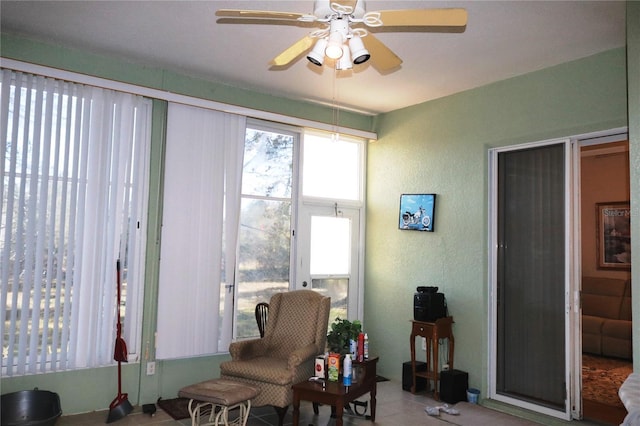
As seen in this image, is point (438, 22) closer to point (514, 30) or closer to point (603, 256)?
point (514, 30)

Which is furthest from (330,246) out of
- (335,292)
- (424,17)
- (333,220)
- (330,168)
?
(424,17)

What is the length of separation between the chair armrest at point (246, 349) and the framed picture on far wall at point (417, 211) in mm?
→ 2034

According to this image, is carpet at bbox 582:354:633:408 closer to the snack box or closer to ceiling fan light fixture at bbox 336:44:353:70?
the snack box

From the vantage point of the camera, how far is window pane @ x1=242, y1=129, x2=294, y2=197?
495 cm

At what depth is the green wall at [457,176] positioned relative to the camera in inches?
157

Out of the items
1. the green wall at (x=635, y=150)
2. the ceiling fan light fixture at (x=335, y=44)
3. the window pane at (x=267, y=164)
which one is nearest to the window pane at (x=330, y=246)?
the window pane at (x=267, y=164)

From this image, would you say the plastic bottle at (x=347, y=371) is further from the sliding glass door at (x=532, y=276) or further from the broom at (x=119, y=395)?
the broom at (x=119, y=395)

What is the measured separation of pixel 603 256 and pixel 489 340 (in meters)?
3.23

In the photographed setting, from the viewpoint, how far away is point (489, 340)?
4.49 m

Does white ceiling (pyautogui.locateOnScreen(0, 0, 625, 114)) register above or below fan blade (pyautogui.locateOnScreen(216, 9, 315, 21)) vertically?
above

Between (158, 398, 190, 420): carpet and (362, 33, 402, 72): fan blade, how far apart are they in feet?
10.1

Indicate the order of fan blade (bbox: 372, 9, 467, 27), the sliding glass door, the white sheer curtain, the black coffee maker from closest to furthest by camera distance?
fan blade (bbox: 372, 9, 467, 27), the sliding glass door, the white sheer curtain, the black coffee maker

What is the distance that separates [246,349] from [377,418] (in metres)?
1.22

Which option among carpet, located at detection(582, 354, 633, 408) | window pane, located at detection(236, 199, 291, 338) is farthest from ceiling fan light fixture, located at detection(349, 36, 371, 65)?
carpet, located at detection(582, 354, 633, 408)
